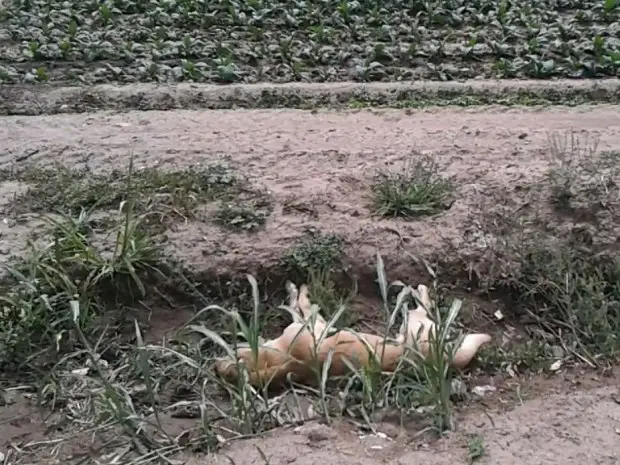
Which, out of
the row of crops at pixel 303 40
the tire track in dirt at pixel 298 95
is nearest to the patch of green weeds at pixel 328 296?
the tire track in dirt at pixel 298 95

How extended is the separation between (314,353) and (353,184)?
142 cm

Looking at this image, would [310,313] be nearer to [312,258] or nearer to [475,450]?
[312,258]

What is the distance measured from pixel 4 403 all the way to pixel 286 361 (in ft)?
3.59

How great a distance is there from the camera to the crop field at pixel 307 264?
3.21 m

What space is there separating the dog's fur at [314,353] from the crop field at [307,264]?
0.23ft

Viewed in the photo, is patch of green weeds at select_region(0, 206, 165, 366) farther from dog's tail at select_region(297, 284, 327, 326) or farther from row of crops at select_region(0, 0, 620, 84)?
row of crops at select_region(0, 0, 620, 84)

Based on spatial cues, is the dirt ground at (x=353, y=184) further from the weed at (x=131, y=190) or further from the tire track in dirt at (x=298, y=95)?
the tire track in dirt at (x=298, y=95)

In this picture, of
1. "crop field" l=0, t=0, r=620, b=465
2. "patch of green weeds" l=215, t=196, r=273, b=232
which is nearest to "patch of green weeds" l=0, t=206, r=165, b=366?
"crop field" l=0, t=0, r=620, b=465

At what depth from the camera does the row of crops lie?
7.01m

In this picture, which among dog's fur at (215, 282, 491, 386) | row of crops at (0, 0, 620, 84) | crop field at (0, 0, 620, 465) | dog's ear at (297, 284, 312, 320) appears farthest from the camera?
row of crops at (0, 0, 620, 84)

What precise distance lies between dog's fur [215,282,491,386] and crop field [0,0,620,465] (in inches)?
2.7

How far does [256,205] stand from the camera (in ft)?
14.3

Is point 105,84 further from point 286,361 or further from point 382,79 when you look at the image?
point 286,361

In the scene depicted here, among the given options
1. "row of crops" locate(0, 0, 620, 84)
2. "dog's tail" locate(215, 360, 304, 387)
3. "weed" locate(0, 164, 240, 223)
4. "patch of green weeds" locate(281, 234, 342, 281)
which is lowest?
"dog's tail" locate(215, 360, 304, 387)
